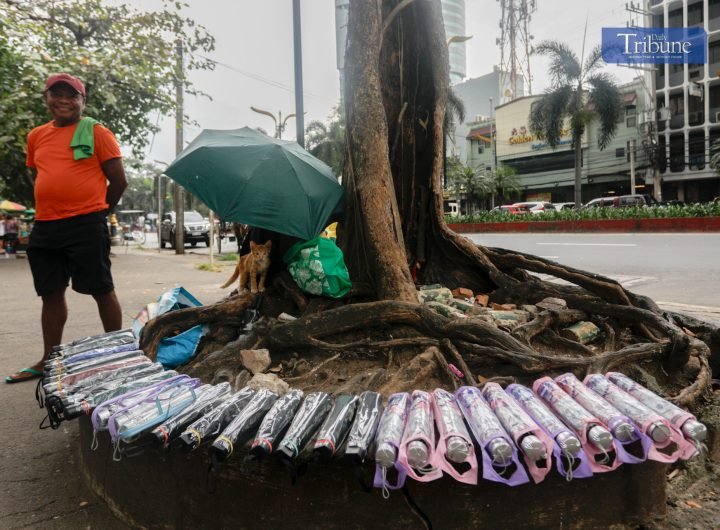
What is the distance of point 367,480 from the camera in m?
1.90

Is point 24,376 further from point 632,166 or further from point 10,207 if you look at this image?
point 632,166

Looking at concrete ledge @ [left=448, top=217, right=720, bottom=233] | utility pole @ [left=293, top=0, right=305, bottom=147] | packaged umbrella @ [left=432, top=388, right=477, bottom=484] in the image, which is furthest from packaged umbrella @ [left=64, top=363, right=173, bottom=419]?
concrete ledge @ [left=448, top=217, right=720, bottom=233]

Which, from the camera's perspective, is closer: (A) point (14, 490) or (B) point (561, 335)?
(A) point (14, 490)

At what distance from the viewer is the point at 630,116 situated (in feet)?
134

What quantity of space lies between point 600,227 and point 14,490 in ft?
71.9

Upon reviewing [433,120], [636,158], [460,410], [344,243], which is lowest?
[460,410]

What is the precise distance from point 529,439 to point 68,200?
3.13 metres

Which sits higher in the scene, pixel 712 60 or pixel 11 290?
pixel 712 60

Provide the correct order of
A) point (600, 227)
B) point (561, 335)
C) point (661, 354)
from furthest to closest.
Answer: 1. point (600, 227)
2. point (561, 335)
3. point (661, 354)

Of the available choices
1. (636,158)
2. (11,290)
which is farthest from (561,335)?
(636,158)

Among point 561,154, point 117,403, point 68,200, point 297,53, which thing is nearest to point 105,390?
point 117,403

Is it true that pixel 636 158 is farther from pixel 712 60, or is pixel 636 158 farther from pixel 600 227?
pixel 600 227

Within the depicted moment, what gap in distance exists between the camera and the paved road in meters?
6.52

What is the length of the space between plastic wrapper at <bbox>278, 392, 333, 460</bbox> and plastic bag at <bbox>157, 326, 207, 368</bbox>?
132 cm
